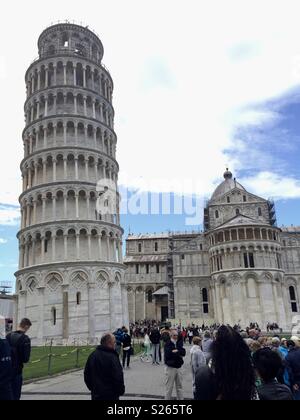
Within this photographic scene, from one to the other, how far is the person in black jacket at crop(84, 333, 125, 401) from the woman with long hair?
2411 millimetres

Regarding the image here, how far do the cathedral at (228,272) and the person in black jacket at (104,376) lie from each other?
52152mm

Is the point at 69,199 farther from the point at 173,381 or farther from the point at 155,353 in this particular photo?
the point at 173,381

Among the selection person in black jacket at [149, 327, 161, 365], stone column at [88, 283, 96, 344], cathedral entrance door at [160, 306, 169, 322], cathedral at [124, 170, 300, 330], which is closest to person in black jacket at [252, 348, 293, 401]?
person in black jacket at [149, 327, 161, 365]

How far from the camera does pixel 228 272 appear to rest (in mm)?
57531

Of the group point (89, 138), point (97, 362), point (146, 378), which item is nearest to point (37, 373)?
point (146, 378)

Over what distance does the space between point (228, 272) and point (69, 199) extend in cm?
3010

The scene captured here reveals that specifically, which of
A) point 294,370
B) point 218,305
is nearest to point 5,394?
point 294,370

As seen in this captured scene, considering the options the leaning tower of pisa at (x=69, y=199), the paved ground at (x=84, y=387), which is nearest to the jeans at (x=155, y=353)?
the paved ground at (x=84, y=387)

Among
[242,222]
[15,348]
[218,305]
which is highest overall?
[242,222]

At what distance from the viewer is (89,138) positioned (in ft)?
A: 142

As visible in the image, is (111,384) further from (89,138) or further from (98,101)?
(98,101)

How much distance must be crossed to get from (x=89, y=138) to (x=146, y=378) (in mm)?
32971

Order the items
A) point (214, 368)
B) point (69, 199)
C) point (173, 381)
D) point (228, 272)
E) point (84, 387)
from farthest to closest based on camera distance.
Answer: point (228, 272) < point (69, 199) < point (84, 387) < point (173, 381) < point (214, 368)

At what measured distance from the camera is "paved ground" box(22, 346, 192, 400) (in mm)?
11641
